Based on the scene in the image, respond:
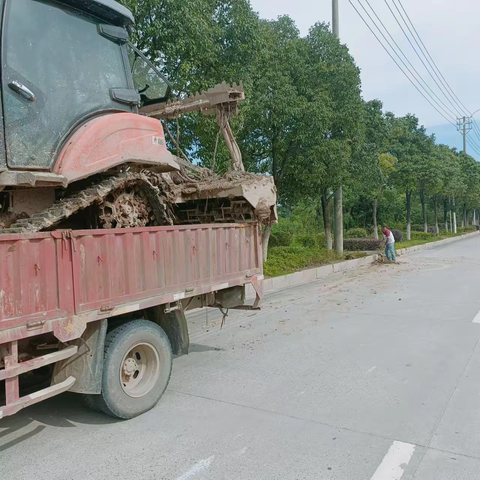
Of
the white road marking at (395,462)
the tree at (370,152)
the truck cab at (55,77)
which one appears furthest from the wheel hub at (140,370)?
the tree at (370,152)

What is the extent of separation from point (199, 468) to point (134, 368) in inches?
51.7

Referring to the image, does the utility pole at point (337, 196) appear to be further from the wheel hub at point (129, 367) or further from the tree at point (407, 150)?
the wheel hub at point (129, 367)

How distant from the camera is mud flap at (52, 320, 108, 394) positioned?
3836 millimetres

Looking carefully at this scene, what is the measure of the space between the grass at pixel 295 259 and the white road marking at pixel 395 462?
32.0ft

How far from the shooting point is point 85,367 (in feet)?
12.7

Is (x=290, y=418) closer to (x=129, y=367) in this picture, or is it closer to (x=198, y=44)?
(x=129, y=367)

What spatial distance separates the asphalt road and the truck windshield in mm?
3538

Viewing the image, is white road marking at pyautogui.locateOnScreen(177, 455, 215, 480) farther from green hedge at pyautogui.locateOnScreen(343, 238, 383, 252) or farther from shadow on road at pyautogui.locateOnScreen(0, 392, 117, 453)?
green hedge at pyautogui.locateOnScreen(343, 238, 383, 252)

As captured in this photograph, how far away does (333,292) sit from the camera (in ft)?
38.9

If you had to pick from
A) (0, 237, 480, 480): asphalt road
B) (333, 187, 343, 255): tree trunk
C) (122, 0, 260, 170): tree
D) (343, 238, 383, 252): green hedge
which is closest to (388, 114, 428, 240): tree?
(343, 238, 383, 252): green hedge

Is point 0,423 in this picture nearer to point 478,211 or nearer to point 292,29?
point 292,29

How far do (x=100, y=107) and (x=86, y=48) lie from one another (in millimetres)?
558

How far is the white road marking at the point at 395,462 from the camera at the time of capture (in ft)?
10.8

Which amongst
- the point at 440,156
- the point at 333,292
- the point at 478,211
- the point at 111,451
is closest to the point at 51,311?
the point at 111,451
